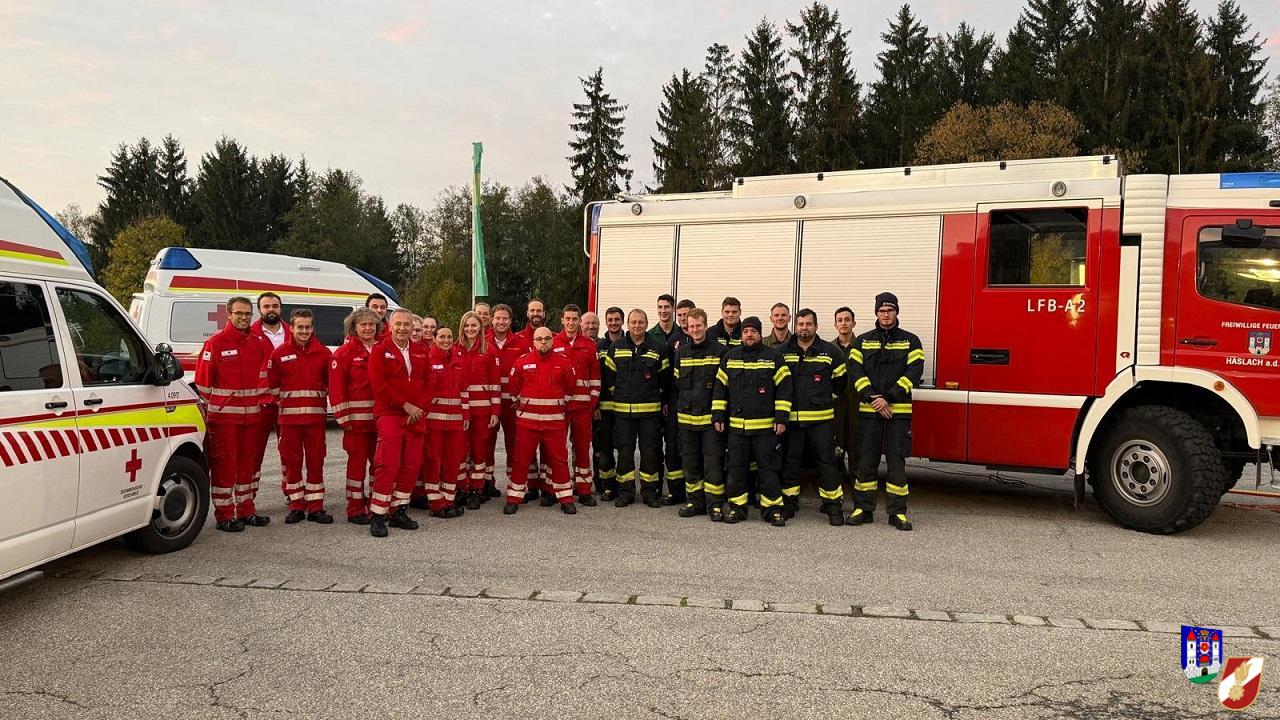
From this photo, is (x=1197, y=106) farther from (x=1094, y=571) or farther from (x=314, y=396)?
(x=314, y=396)

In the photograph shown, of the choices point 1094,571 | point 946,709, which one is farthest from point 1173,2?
point 946,709

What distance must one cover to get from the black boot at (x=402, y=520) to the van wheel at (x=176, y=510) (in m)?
1.35

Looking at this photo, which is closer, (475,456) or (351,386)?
(351,386)

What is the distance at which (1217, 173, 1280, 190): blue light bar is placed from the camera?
650 cm

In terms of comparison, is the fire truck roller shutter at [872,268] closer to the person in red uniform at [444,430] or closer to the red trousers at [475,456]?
the red trousers at [475,456]

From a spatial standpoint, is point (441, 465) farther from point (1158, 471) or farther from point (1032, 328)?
point (1158, 471)

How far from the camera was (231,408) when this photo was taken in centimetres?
658

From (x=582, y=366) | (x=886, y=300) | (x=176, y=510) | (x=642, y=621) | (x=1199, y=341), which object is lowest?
(x=642, y=621)

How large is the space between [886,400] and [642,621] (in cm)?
320

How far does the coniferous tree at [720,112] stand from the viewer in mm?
40688

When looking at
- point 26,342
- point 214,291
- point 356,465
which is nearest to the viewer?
point 26,342

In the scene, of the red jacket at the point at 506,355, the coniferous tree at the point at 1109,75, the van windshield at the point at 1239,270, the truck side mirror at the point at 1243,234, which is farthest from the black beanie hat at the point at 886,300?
the coniferous tree at the point at 1109,75

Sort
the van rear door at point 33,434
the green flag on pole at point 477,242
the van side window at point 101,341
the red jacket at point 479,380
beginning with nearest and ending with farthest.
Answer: the van rear door at point 33,434, the van side window at point 101,341, the red jacket at point 479,380, the green flag on pole at point 477,242

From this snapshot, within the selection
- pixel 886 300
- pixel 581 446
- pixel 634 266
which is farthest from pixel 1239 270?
pixel 581 446
